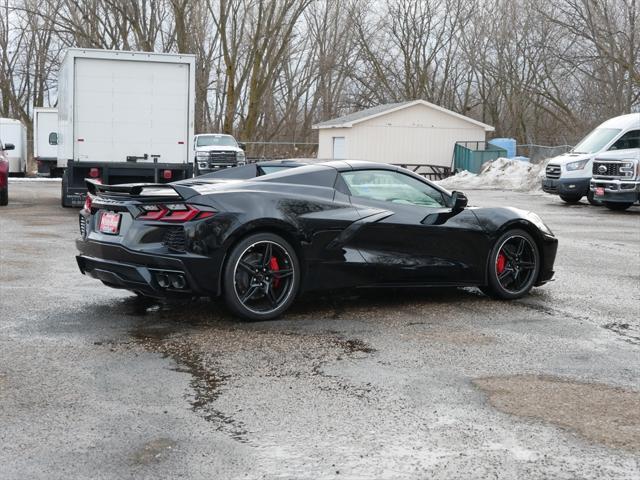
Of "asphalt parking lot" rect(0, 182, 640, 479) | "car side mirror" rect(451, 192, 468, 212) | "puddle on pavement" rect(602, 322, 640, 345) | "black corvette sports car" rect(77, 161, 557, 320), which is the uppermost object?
"car side mirror" rect(451, 192, 468, 212)

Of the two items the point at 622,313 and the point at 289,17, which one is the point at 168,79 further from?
the point at 289,17

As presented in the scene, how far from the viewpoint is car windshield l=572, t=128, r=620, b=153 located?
24688mm

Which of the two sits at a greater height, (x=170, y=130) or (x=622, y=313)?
(x=170, y=130)

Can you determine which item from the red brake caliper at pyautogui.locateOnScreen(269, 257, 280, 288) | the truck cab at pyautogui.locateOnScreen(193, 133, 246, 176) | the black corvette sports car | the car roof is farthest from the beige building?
the red brake caliper at pyautogui.locateOnScreen(269, 257, 280, 288)

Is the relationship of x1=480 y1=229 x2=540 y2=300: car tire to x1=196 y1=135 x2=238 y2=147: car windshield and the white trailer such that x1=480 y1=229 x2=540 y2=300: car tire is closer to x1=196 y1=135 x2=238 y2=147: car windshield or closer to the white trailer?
x1=196 y1=135 x2=238 y2=147: car windshield

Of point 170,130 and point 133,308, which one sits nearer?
point 133,308

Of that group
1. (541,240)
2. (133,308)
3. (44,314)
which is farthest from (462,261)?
(44,314)

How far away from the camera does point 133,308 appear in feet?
26.2

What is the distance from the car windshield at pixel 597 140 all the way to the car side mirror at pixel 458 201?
17408mm

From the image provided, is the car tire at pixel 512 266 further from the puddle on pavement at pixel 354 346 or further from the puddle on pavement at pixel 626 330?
the puddle on pavement at pixel 354 346

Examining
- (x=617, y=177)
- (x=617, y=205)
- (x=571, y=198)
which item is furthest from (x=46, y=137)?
(x=617, y=177)

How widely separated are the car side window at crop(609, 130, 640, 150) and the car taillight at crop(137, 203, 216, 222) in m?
19.4

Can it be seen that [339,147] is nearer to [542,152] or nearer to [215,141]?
[542,152]

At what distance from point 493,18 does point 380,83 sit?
8557 millimetres
